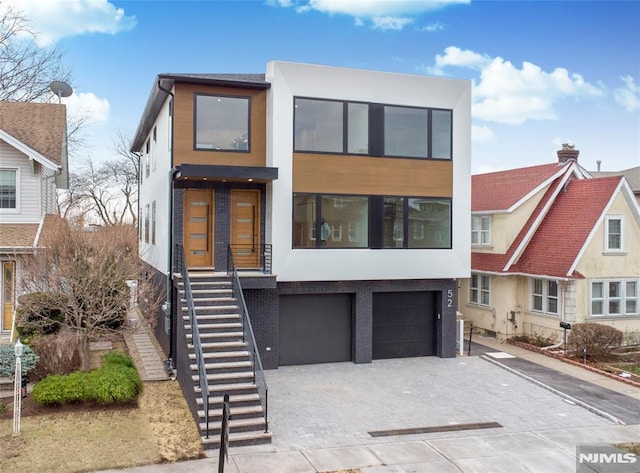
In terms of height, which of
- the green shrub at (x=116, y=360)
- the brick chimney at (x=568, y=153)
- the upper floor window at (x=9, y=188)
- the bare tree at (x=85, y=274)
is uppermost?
the brick chimney at (x=568, y=153)

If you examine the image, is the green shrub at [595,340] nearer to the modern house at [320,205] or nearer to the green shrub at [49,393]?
the modern house at [320,205]

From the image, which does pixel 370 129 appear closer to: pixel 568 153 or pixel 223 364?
pixel 223 364

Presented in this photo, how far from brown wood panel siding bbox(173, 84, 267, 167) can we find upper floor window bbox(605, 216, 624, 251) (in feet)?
41.5

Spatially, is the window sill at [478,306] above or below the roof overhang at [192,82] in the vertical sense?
below

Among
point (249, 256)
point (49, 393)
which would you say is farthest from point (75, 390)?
point (249, 256)

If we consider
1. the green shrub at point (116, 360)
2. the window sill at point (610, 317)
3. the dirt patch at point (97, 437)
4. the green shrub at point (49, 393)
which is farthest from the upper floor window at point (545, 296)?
the green shrub at point (49, 393)

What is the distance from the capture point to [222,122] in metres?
15.9

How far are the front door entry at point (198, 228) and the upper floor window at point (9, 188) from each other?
6.35 m

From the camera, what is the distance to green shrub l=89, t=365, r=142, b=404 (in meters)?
11.7

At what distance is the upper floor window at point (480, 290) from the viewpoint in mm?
22719

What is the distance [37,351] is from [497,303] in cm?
1601

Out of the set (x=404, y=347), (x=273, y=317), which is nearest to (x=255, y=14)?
(x=273, y=317)

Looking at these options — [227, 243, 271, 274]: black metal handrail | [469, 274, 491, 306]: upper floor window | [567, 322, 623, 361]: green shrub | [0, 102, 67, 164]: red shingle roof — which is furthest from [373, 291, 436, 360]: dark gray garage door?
[0, 102, 67, 164]: red shingle roof

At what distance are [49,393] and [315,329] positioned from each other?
7551mm
